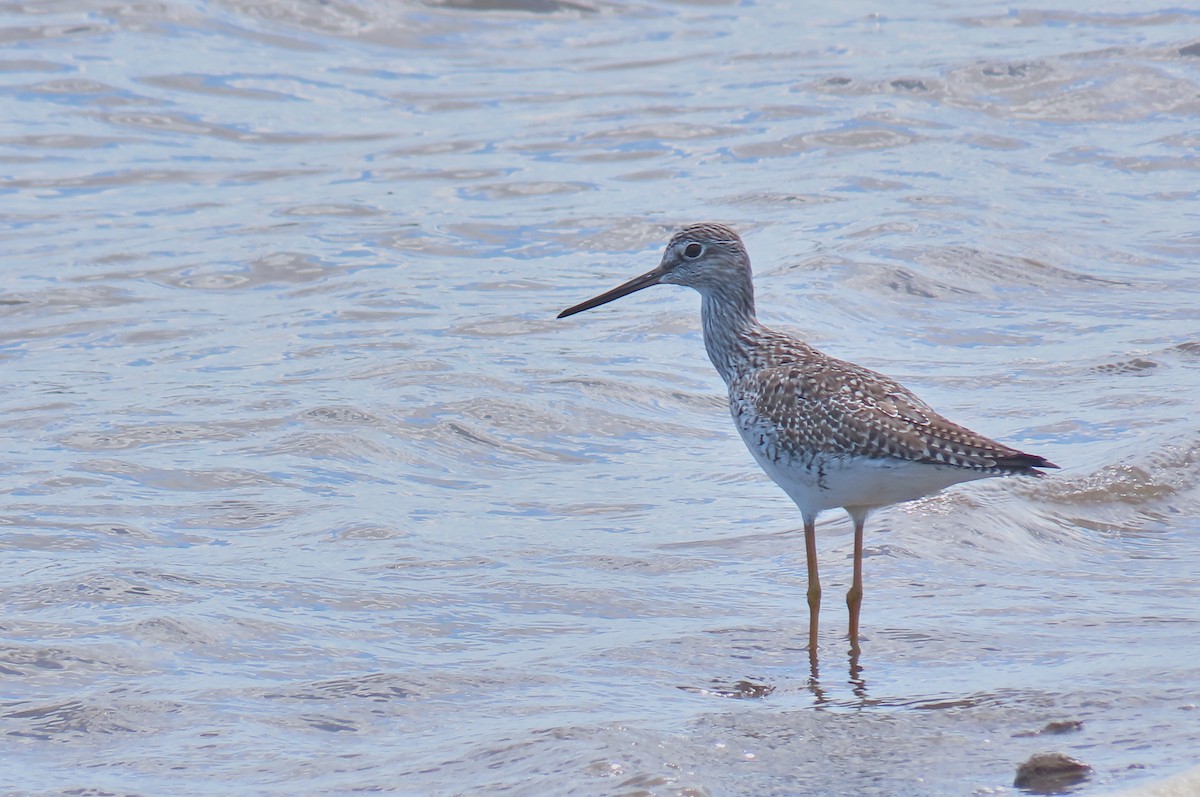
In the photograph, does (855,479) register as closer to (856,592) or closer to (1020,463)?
(856,592)

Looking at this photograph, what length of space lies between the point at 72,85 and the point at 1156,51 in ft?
42.5

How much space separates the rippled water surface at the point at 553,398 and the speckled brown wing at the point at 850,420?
90 cm

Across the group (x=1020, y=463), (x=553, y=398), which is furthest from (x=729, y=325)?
(x=553, y=398)

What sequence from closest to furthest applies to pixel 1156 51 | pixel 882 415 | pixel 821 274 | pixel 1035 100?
pixel 882 415
pixel 821 274
pixel 1035 100
pixel 1156 51

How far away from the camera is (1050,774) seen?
17.1 ft

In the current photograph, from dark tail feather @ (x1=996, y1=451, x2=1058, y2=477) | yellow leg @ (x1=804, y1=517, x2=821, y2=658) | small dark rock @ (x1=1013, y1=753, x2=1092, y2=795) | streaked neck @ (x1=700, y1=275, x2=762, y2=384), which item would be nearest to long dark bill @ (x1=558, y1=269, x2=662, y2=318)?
streaked neck @ (x1=700, y1=275, x2=762, y2=384)

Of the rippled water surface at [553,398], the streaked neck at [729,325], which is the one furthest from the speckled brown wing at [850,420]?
the rippled water surface at [553,398]

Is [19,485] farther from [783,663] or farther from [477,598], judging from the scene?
[783,663]

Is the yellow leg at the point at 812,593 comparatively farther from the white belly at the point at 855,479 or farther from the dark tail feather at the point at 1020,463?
the dark tail feather at the point at 1020,463

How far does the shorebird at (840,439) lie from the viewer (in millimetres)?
6590

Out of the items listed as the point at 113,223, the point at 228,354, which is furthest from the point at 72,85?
the point at 228,354

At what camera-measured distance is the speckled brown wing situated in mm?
6523

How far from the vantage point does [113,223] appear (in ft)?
48.7

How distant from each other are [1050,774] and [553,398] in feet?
19.8
